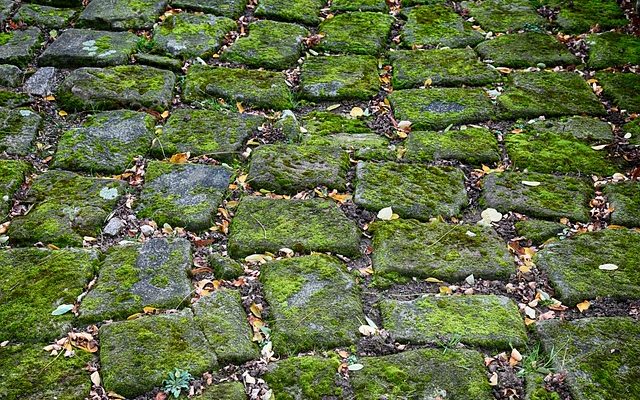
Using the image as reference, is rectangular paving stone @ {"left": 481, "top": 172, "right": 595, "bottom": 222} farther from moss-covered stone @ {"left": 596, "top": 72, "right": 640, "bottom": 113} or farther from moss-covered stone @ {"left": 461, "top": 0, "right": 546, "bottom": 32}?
moss-covered stone @ {"left": 461, "top": 0, "right": 546, "bottom": 32}

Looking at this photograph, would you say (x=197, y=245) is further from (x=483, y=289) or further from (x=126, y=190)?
(x=483, y=289)

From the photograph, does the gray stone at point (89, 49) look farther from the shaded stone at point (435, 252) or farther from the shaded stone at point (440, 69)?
the shaded stone at point (435, 252)

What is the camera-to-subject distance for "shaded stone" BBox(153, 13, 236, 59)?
3990 millimetres

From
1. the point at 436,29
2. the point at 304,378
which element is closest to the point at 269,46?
the point at 436,29

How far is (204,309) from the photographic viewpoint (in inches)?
94.9

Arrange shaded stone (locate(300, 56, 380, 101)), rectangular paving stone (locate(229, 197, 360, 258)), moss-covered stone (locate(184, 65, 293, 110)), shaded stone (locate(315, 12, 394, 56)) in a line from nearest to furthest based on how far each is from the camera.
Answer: rectangular paving stone (locate(229, 197, 360, 258)) → moss-covered stone (locate(184, 65, 293, 110)) → shaded stone (locate(300, 56, 380, 101)) → shaded stone (locate(315, 12, 394, 56))

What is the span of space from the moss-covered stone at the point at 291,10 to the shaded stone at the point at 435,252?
2.01 meters

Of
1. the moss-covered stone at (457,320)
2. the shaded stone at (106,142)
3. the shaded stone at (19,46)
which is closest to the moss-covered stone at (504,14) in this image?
the shaded stone at (106,142)

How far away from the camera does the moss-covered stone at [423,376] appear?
2.13 meters

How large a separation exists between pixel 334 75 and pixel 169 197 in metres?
1.31

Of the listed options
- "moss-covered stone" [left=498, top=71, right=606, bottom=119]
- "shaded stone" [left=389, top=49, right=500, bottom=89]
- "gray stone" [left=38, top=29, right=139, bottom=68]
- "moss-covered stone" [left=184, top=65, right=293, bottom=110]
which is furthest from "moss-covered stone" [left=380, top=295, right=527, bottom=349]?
"gray stone" [left=38, top=29, right=139, bottom=68]

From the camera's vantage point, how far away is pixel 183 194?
9.71 feet

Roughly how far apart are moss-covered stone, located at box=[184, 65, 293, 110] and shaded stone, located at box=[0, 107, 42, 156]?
2.38 ft

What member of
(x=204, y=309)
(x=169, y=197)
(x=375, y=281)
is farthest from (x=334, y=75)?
(x=204, y=309)
